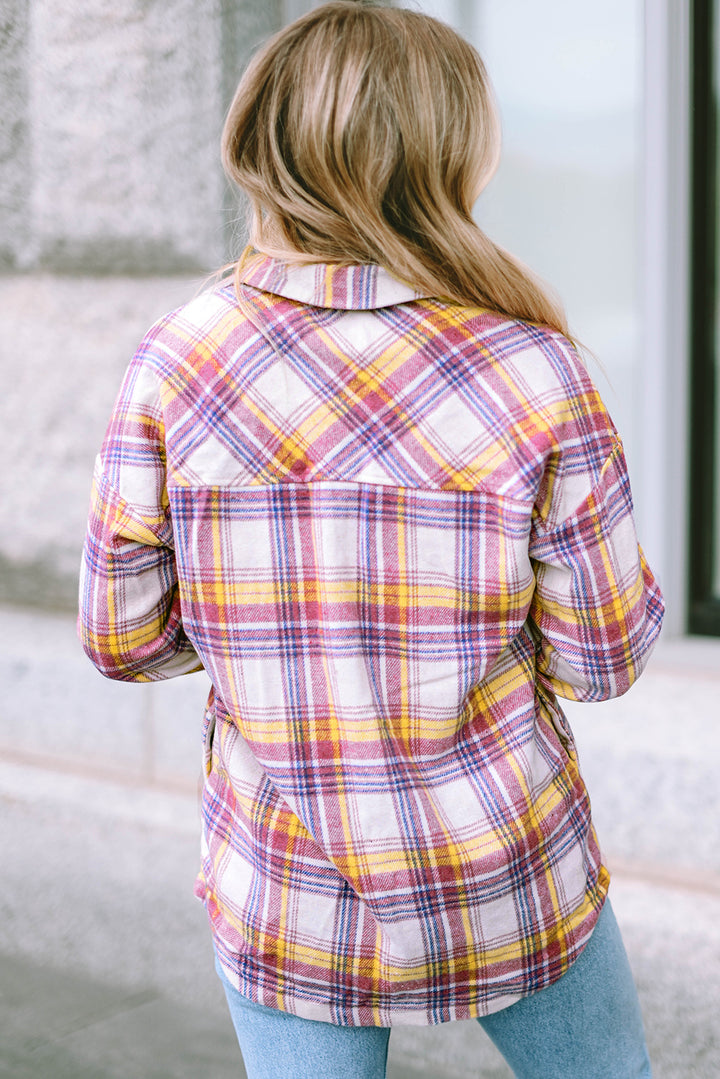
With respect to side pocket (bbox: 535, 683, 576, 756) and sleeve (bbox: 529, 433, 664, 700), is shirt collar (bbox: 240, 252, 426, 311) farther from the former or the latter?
side pocket (bbox: 535, 683, 576, 756)

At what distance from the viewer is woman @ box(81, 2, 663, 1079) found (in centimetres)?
111

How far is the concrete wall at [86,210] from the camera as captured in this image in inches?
130

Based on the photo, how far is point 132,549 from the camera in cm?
119

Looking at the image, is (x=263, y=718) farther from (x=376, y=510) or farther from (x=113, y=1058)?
(x=113, y=1058)

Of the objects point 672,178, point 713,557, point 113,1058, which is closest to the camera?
point 113,1058

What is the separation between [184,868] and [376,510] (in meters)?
2.33

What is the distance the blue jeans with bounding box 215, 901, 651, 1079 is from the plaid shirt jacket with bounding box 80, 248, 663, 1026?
0.04 metres

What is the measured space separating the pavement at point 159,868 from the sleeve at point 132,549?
1.48 metres

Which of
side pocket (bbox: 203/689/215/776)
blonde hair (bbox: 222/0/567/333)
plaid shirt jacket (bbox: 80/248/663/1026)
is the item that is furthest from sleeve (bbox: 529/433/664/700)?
side pocket (bbox: 203/689/215/776)

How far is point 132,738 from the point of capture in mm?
3557

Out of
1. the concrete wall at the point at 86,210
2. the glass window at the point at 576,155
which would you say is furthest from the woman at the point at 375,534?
the concrete wall at the point at 86,210

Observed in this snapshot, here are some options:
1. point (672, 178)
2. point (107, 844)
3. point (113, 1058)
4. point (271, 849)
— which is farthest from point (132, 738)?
point (271, 849)

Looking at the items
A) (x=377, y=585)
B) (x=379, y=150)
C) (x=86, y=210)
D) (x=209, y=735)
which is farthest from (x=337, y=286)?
(x=86, y=210)

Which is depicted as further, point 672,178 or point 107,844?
point 107,844
